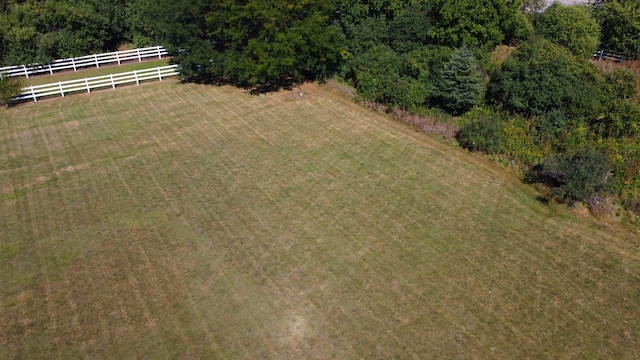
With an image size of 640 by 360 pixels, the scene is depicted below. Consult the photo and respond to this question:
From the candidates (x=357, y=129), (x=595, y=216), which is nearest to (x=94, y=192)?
(x=357, y=129)

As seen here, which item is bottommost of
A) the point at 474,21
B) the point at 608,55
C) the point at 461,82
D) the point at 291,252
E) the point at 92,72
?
the point at 291,252

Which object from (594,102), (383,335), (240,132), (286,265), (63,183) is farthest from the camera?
(240,132)

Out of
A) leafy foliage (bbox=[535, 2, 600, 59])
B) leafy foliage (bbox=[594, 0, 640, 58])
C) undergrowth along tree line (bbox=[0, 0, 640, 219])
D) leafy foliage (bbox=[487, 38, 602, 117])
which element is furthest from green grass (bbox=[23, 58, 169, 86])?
leafy foliage (bbox=[594, 0, 640, 58])

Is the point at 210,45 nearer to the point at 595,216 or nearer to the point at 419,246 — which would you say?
the point at 419,246

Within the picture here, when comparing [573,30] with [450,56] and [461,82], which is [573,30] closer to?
[450,56]

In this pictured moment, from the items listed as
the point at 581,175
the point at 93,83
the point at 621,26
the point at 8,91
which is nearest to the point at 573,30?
the point at 621,26

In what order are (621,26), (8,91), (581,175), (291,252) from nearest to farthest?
(291,252) → (581,175) → (8,91) → (621,26)

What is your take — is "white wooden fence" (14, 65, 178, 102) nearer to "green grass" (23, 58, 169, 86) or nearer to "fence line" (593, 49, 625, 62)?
"green grass" (23, 58, 169, 86)

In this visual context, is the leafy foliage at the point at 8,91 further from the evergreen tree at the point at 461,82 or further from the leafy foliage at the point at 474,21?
the leafy foliage at the point at 474,21
